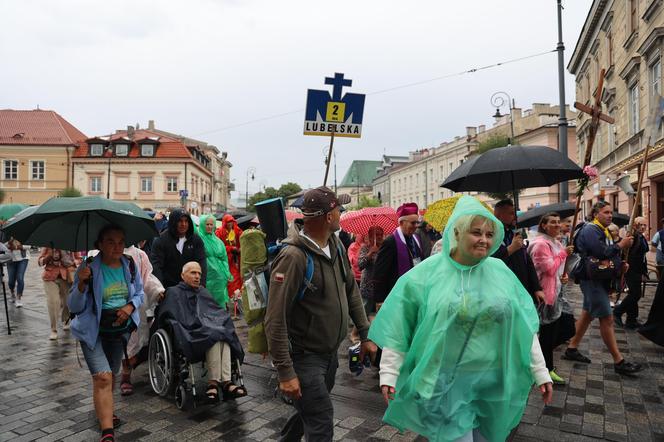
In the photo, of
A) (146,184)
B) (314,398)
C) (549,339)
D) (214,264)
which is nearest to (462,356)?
(314,398)

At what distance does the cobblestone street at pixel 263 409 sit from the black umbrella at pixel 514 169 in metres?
2.18

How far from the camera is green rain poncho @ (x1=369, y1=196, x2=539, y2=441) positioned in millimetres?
2557

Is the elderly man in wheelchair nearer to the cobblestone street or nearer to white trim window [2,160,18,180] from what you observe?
the cobblestone street

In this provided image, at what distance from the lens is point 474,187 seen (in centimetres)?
579

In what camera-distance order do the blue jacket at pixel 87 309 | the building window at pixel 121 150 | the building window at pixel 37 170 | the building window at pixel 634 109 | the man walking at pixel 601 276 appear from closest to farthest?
the blue jacket at pixel 87 309
the man walking at pixel 601 276
the building window at pixel 634 109
the building window at pixel 37 170
the building window at pixel 121 150

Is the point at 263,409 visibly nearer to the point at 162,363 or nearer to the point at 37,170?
the point at 162,363

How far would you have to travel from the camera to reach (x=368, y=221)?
23.5ft

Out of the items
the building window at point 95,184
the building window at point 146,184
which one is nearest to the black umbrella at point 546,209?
the building window at point 146,184

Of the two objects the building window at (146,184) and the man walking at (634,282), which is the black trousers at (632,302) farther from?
the building window at (146,184)

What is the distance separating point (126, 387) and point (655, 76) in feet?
56.5

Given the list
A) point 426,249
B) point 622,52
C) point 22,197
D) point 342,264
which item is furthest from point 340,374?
point 22,197

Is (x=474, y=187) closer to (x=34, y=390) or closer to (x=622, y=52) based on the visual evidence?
(x=34, y=390)

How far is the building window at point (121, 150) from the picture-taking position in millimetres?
57625

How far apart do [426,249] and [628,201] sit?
619 inches
